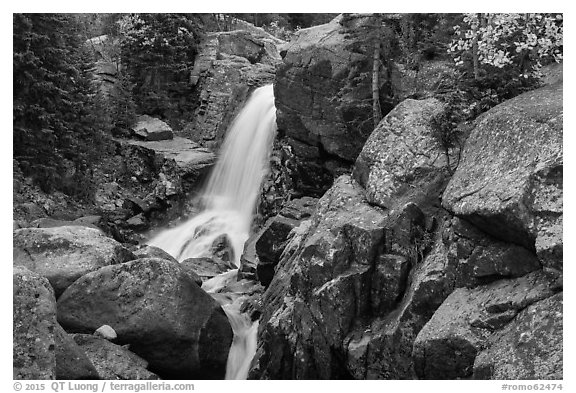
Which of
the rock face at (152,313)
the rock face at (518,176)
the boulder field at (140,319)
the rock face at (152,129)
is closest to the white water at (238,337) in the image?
the boulder field at (140,319)

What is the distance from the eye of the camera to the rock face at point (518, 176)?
28.4 ft

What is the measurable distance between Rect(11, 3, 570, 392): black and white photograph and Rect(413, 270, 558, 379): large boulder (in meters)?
0.02

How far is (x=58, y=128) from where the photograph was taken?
20.8 metres

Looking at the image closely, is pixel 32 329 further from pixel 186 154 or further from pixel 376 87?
pixel 186 154

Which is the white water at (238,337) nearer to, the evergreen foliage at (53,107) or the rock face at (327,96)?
the rock face at (327,96)

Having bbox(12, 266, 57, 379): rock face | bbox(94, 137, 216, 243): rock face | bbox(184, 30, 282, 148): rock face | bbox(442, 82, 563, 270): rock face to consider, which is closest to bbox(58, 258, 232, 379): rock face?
bbox(12, 266, 57, 379): rock face

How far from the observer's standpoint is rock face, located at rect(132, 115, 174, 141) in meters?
26.0

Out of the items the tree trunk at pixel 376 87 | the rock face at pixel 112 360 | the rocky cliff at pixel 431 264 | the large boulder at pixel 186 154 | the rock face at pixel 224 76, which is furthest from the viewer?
the rock face at pixel 224 76

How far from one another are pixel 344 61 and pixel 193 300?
897cm

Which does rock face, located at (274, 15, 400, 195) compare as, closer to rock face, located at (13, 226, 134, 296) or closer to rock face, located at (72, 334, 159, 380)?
rock face, located at (13, 226, 134, 296)

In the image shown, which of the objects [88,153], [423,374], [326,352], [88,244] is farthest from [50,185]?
[423,374]

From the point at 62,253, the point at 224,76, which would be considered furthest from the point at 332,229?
the point at 224,76

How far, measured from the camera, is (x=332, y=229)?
12.0 metres

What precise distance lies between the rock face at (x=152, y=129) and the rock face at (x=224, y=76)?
43.1 inches
